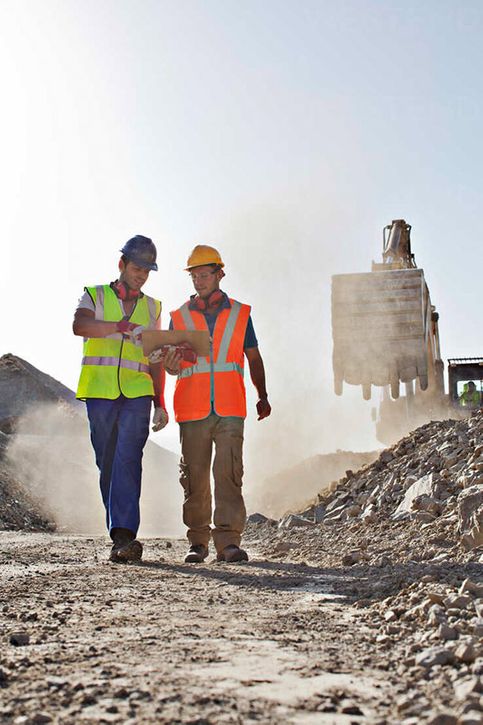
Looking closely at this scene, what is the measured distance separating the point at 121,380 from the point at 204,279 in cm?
91

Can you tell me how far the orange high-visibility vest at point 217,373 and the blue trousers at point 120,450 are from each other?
29cm

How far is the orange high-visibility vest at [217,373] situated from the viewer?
19.5ft

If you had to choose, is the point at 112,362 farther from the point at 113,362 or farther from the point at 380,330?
the point at 380,330

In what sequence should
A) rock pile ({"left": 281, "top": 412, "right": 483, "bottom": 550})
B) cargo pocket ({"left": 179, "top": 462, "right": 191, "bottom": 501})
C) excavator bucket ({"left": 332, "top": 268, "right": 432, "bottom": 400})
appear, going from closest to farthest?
rock pile ({"left": 281, "top": 412, "right": 483, "bottom": 550}), cargo pocket ({"left": 179, "top": 462, "right": 191, "bottom": 501}), excavator bucket ({"left": 332, "top": 268, "right": 432, "bottom": 400})

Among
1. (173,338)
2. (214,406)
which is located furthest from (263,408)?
(173,338)

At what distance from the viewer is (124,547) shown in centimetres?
552

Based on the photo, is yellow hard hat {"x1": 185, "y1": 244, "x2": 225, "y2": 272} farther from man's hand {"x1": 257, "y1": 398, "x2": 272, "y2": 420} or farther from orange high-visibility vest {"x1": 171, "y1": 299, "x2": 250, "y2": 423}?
man's hand {"x1": 257, "y1": 398, "x2": 272, "y2": 420}

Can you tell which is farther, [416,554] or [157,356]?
[157,356]

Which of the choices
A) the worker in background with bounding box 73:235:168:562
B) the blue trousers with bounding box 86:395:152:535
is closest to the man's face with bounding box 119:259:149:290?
the worker in background with bounding box 73:235:168:562

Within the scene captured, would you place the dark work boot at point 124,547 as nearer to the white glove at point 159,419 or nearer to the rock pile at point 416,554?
the white glove at point 159,419

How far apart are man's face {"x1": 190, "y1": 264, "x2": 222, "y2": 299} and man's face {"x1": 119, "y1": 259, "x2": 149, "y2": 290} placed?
33 centimetres

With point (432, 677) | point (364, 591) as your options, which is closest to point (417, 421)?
point (364, 591)

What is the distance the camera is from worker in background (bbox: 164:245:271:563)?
5.89m

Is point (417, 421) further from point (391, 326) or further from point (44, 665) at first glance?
point (44, 665)
